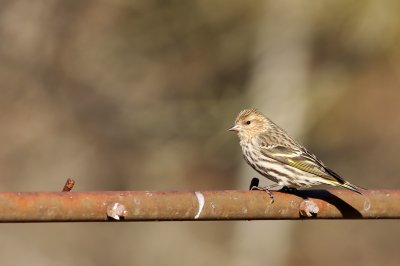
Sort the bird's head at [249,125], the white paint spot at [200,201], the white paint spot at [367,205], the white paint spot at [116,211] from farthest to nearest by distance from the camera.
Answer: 1. the bird's head at [249,125]
2. the white paint spot at [367,205]
3. the white paint spot at [200,201]
4. the white paint spot at [116,211]

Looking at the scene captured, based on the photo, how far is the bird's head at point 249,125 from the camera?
10234 mm

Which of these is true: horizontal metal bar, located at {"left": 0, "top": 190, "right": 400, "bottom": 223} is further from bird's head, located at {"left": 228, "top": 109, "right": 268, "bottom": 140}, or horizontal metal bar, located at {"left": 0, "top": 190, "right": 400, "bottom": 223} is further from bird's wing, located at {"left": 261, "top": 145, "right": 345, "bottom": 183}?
bird's head, located at {"left": 228, "top": 109, "right": 268, "bottom": 140}

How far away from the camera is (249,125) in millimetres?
10398

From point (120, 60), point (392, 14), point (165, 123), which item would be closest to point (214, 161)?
point (165, 123)

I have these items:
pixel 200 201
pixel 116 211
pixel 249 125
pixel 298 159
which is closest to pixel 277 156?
pixel 298 159

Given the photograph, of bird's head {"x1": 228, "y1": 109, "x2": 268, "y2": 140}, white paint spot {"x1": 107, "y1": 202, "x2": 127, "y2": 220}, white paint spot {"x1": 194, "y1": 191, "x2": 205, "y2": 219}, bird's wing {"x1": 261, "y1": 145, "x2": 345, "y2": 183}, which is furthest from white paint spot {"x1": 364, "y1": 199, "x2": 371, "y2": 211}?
bird's head {"x1": 228, "y1": 109, "x2": 268, "y2": 140}

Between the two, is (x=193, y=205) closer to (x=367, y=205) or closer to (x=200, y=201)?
(x=200, y=201)

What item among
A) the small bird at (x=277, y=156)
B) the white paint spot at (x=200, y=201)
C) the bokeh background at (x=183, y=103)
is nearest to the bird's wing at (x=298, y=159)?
the small bird at (x=277, y=156)

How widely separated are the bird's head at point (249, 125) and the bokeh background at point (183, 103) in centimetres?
1018

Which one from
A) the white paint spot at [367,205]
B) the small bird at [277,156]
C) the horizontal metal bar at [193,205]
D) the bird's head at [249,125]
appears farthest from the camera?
the bird's head at [249,125]

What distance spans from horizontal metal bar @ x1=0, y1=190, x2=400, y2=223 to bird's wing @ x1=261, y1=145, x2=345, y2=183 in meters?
2.30

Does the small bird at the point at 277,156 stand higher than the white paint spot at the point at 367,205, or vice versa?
the white paint spot at the point at 367,205

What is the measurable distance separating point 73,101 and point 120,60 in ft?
4.31

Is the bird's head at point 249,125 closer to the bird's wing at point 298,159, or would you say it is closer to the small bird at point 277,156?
the small bird at point 277,156
